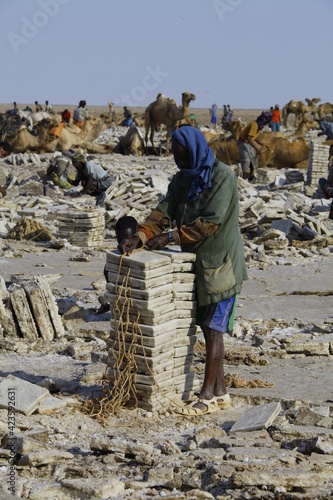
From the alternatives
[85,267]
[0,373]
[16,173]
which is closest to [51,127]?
[16,173]

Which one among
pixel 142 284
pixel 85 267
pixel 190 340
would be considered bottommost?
pixel 85 267

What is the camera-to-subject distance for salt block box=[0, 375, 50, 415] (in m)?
4.86

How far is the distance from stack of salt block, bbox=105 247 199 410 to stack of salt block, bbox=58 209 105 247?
715 centimetres

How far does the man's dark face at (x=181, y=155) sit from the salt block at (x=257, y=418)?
1.51 meters

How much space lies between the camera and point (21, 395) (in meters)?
4.96

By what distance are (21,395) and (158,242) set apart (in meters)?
1.28

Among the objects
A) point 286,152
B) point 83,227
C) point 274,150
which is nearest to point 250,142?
point 274,150

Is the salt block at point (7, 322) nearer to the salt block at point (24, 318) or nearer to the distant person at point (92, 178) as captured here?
the salt block at point (24, 318)

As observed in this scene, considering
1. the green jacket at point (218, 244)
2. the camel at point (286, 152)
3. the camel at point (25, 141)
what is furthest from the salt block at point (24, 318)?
the camel at point (25, 141)

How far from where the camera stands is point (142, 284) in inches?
190

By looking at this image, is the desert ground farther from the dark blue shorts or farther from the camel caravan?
the camel caravan

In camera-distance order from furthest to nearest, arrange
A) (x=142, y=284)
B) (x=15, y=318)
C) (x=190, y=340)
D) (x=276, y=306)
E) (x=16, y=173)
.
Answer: (x=16, y=173)
(x=276, y=306)
(x=15, y=318)
(x=190, y=340)
(x=142, y=284)

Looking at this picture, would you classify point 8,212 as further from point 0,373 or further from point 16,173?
point 0,373

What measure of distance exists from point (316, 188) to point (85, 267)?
319 inches
